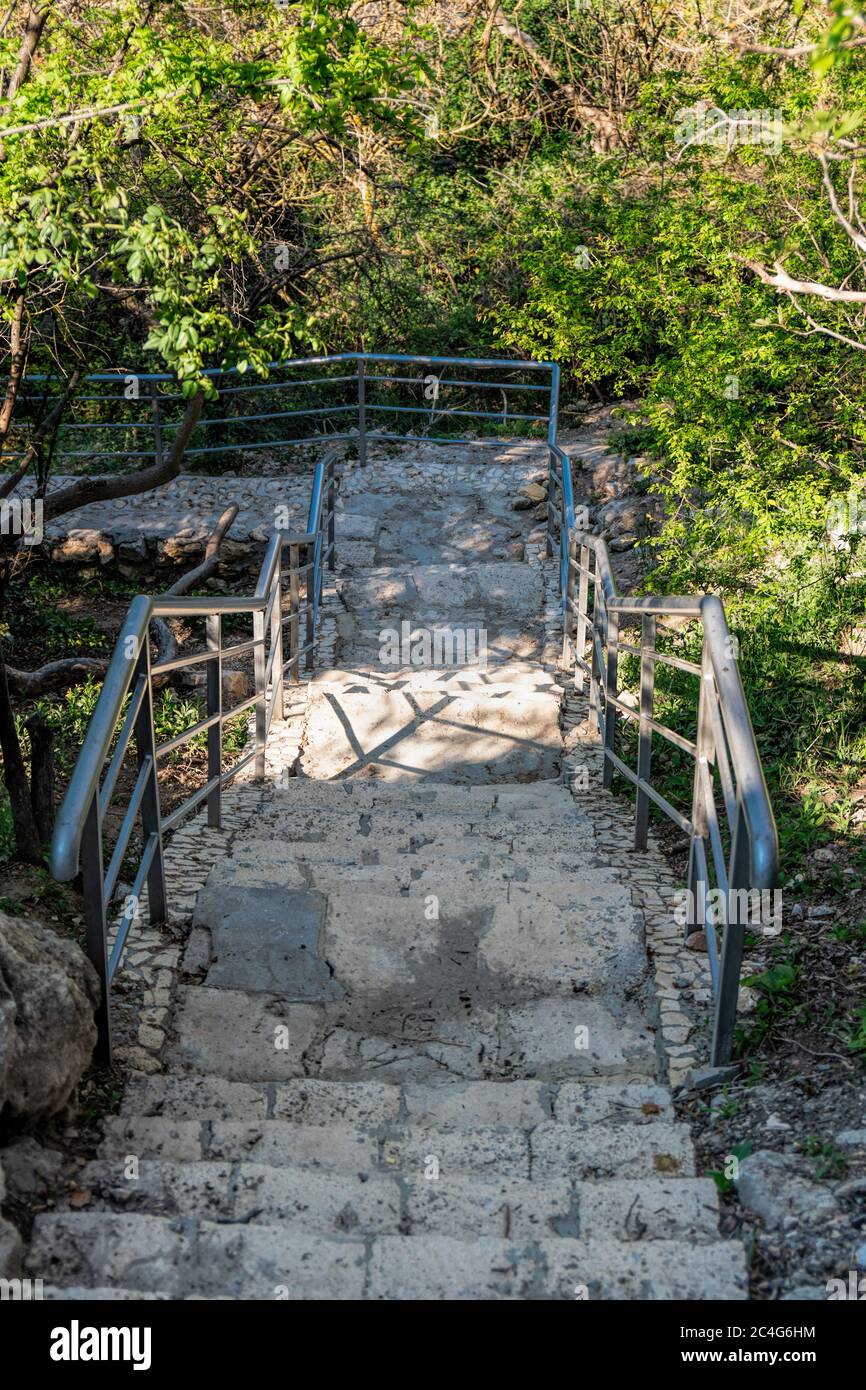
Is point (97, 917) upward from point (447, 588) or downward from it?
upward

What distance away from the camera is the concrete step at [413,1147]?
8.52ft

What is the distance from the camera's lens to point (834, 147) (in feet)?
23.8

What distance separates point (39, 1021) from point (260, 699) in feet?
10.7

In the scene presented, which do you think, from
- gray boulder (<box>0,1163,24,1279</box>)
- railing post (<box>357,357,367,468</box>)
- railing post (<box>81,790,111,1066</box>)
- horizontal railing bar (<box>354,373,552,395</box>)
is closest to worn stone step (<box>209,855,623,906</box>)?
railing post (<box>81,790,111,1066</box>)

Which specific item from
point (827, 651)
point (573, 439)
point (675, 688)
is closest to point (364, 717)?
point (675, 688)

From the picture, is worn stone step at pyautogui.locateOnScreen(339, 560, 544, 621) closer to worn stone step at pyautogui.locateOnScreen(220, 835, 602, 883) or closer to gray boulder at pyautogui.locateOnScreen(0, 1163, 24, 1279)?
worn stone step at pyautogui.locateOnScreen(220, 835, 602, 883)

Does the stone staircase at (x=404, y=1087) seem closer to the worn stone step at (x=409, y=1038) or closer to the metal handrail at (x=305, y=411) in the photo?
the worn stone step at (x=409, y=1038)

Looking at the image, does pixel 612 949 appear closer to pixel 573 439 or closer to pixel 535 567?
pixel 535 567

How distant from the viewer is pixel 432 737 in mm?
6750

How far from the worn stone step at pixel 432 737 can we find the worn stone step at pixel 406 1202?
3999mm

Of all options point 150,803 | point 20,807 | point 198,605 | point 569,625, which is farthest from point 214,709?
point 569,625

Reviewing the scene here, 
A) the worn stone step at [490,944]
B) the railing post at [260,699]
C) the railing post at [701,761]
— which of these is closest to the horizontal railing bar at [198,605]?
the railing post at [260,699]

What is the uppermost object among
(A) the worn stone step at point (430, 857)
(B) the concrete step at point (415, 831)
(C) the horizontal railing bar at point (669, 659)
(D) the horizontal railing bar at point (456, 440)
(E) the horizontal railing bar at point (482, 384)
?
(E) the horizontal railing bar at point (482, 384)

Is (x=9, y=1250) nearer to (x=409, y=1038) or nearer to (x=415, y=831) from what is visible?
(x=409, y=1038)
